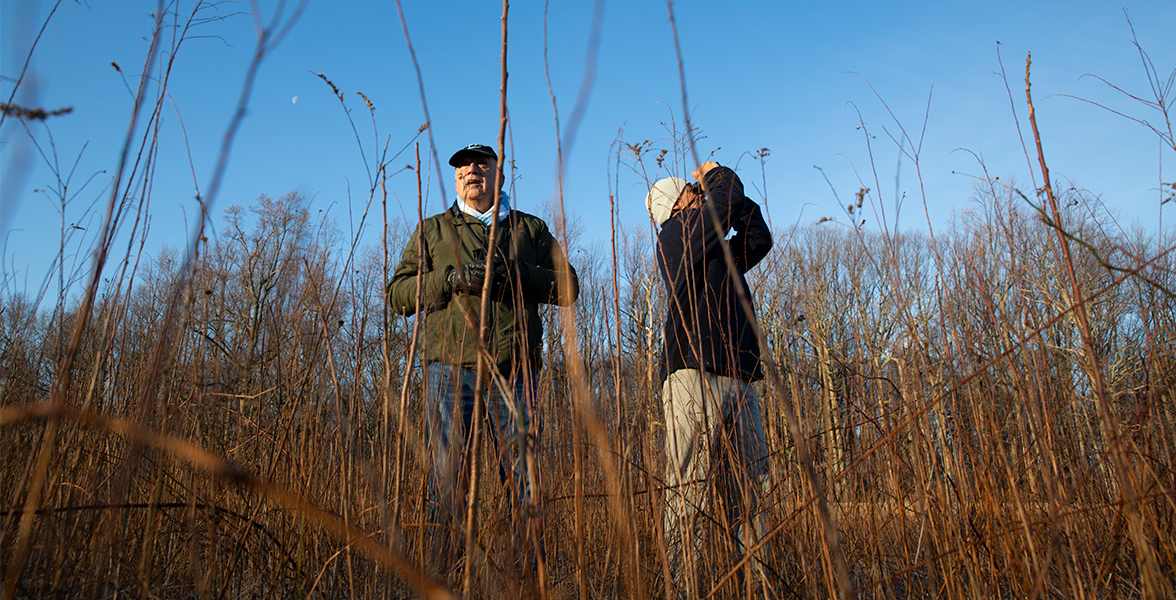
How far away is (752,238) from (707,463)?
91 cm

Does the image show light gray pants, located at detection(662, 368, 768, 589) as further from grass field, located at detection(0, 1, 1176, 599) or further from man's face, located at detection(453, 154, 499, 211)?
man's face, located at detection(453, 154, 499, 211)

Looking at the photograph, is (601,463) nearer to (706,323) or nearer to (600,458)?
(600,458)

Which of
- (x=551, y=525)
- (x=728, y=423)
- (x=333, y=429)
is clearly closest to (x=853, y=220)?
(x=728, y=423)

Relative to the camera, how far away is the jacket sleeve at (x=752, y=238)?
6.58 ft

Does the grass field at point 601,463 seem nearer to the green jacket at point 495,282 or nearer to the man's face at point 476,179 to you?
the green jacket at point 495,282

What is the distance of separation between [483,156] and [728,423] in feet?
4.34

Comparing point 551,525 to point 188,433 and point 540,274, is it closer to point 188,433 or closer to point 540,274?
point 540,274

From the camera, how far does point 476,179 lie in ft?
7.32

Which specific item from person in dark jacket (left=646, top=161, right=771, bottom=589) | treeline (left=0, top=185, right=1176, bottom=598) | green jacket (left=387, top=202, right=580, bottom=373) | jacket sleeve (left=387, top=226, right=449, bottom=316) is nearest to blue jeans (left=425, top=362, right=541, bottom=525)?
treeline (left=0, top=185, right=1176, bottom=598)

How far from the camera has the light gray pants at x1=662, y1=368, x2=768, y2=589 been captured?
3.54 ft

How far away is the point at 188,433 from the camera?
167 centimetres

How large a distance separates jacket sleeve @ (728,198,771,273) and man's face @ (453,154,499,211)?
89 centimetres

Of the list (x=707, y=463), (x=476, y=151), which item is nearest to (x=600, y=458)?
(x=707, y=463)

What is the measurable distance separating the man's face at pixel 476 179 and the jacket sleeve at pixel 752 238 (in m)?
0.89
